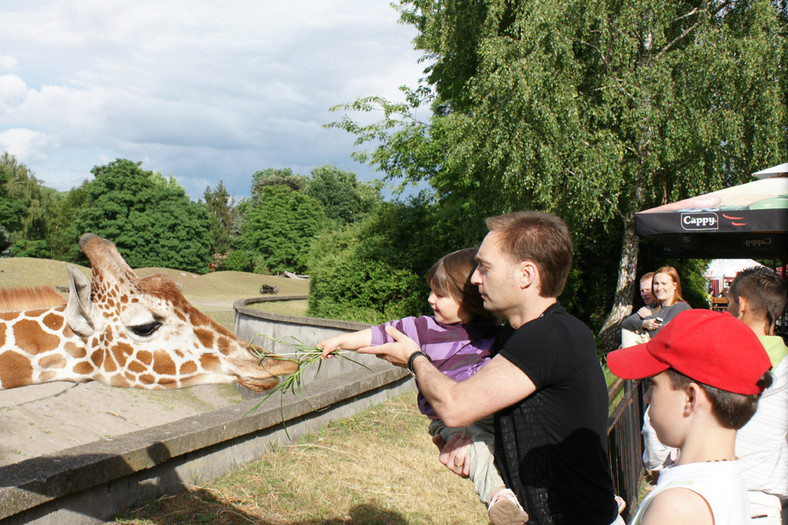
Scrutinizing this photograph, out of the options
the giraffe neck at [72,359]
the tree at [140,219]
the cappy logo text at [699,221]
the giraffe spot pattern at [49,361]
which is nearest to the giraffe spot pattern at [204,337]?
the giraffe neck at [72,359]

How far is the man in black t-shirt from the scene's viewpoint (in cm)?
205

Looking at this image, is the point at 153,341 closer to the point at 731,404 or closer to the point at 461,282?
the point at 461,282

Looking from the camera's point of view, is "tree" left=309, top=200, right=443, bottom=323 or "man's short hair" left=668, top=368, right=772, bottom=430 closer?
"man's short hair" left=668, top=368, right=772, bottom=430

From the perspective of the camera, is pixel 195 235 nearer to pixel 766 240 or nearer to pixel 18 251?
pixel 18 251

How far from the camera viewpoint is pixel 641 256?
44.6ft

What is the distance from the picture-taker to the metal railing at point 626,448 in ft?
14.3

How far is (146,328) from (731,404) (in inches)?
109

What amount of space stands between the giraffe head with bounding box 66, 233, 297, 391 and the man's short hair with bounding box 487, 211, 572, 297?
153cm

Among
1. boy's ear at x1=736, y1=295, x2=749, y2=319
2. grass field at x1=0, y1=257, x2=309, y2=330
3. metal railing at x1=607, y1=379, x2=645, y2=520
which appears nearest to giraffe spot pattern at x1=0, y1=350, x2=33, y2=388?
metal railing at x1=607, y1=379, x2=645, y2=520

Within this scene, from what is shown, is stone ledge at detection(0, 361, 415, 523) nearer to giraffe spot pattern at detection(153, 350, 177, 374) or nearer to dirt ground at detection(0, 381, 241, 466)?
giraffe spot pattern at detection(153, 350, 177, 374)

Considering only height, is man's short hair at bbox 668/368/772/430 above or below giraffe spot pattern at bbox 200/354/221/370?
above

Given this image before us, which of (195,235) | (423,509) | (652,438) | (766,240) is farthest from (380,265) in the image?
(195,235)

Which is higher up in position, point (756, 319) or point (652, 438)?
point (756, 319)

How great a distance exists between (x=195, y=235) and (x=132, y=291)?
55.5 m
